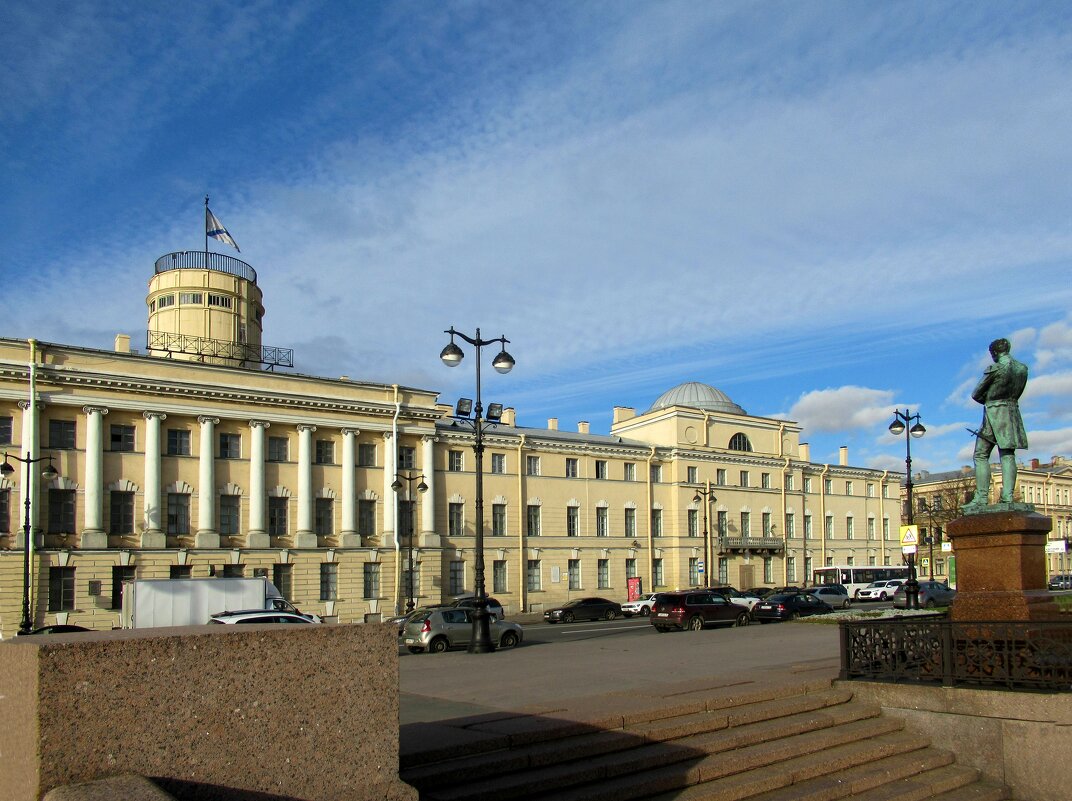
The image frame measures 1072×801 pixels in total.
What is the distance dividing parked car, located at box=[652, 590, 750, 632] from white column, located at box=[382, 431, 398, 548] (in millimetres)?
17025

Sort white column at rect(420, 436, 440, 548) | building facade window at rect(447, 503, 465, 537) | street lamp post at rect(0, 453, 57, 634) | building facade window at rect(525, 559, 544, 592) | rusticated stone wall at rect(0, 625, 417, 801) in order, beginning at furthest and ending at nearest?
building facade window at rect(525, 559, 544, 592), building facade window at rect(447, 503, 465, 537), white column at rect(420, 436, 440, 548), street lamp post at rect(0, 453, 57, 634), rusticated stone wall at rect(0, 625, 417, 801)

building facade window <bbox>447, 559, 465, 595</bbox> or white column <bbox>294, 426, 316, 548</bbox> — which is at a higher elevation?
white column <bbox>294, 426, 316, 548</bbox>

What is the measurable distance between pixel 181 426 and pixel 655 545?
30.6 metres

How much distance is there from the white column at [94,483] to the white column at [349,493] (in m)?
11.1

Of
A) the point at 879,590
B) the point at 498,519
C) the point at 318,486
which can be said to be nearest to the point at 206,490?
the point at 318,486

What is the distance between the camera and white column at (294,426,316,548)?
144 ft

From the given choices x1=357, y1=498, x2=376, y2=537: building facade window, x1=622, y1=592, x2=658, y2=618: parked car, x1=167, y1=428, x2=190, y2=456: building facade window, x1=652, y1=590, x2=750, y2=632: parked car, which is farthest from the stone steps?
x1=622, y1=592, x2=658, y2=618: parked car

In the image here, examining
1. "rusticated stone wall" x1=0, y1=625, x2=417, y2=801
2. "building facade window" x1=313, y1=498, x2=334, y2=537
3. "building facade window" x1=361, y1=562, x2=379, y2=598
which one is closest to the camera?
"rusticated stone wall" x1=0, y1=625, x2=417, y2=801

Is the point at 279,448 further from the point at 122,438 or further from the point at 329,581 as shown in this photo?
the point at 122,438

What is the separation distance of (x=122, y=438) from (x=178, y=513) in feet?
13.5

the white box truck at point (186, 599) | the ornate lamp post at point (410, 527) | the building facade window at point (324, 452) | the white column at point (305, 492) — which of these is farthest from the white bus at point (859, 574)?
the white box truck at point (186, 599)

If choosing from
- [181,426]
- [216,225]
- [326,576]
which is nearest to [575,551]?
[326,576]

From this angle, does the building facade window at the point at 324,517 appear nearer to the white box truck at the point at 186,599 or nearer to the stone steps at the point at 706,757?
the white box truck at the point at 186,599

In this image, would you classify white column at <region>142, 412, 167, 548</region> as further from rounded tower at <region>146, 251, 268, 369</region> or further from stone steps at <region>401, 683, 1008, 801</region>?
stone steps at <region>401, 683, 1008, 801</region>
